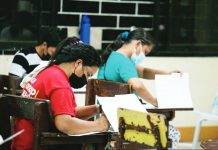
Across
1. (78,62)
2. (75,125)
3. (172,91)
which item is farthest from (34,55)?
(75,125)

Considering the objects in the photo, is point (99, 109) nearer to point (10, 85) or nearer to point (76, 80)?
point (76, 80)

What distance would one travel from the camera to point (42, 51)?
465 cm

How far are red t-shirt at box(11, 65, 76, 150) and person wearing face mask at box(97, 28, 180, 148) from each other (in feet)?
3.32

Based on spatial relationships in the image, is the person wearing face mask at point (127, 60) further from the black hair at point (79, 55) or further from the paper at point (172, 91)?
the black hair at point (79, 55)

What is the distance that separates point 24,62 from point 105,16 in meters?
1.29

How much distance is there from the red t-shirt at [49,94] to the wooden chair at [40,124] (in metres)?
0.06

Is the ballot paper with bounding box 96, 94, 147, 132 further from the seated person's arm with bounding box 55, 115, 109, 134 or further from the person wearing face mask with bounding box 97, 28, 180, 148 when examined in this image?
the person wearing face mask with bounding box 97, 28, 180, 148

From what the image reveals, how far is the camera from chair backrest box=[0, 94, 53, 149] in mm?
2707

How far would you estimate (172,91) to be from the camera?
3920 millimetres

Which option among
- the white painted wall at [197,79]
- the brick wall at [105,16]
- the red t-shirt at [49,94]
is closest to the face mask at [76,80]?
the red t-shirt at [49,94]

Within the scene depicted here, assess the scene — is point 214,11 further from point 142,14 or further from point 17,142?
point 17,142

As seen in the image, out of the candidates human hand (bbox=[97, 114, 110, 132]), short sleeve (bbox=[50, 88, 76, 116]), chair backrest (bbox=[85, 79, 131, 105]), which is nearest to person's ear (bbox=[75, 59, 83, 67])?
short sleeve (bbox=[50, 88, 76, 116])

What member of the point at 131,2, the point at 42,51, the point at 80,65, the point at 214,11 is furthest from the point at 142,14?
the point at 80,65

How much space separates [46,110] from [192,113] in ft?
11.3
